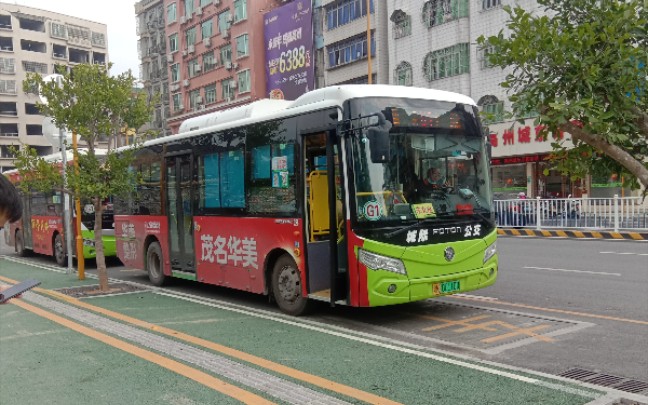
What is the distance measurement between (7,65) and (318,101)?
73987 mm

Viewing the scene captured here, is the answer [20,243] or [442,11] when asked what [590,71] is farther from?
[442,11]

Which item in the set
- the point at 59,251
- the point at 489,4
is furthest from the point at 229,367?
the point at 489,4

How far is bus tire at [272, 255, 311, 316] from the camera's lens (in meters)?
8.16

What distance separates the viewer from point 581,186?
28.3 meters

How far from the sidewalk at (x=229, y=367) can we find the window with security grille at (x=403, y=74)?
27.9 m

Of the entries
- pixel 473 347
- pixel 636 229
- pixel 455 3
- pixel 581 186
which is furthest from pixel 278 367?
pixel 455 3

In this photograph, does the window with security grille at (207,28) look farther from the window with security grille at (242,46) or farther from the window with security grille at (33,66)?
the window with security grille at (33,66)

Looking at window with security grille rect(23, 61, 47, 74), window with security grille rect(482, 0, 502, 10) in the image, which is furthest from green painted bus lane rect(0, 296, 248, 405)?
window with security grille rect(23, 61, 47, 74)

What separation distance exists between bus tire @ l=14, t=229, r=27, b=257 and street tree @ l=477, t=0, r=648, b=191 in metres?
18.7

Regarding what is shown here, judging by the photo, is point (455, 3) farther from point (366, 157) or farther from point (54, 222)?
point (366, 157)

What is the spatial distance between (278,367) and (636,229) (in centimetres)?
1601

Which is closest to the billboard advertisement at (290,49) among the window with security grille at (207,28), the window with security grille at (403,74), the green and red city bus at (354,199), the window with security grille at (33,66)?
the window with security grille at (403,74)

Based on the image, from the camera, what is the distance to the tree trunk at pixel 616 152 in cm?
291

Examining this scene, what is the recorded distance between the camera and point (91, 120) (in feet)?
35.1
